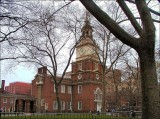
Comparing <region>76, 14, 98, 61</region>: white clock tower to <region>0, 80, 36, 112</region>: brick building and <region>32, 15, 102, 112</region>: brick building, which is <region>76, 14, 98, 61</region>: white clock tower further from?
<region>0, 80, 36, 112</region>: brick building

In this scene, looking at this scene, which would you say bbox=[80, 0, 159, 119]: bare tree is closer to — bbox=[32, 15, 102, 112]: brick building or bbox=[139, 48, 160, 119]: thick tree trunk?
bbox=[139, 48, 160, 119]: thick tree trunk

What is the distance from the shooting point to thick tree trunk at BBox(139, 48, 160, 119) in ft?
24.1

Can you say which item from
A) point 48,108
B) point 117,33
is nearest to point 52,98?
point 48,108

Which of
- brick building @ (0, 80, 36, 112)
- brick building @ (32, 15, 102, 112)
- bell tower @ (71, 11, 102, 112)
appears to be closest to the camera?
bell tower @ (71, 11, 102, 112)

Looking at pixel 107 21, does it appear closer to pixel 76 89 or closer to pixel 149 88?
pixel 149 88

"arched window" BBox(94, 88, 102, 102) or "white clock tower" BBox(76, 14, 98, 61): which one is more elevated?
"white clock tower" BBox(76, 14, 98, 61)

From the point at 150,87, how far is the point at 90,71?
58.7 meters

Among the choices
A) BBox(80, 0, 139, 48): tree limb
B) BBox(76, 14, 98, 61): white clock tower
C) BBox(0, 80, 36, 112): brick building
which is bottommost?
BBox(0, 80, 36, 112): brick building

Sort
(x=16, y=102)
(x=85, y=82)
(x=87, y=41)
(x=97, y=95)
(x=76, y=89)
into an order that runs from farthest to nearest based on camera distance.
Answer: (x=76, y=89)
(x=16, y=102)
(x=85, y=82)
(x=97, y=95)
(x=87, y=41)

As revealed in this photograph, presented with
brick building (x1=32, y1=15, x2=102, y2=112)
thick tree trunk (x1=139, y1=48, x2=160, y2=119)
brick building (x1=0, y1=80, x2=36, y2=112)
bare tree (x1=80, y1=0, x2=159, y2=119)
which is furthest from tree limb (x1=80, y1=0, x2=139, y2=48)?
brick building (x1=0, y1=80, x2=36, y2=112)

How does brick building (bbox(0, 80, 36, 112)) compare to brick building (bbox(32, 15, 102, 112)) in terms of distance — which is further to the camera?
→ brick building (bbox(0, 80, 36, 112))

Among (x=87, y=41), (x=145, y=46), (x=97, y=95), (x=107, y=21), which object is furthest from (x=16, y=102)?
(x=145, y=46)

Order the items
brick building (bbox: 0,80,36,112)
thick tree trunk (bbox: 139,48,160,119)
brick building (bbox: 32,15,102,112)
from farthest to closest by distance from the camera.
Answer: brick building (bbox: 0,80,36,112) → brick building (bbox: 32,15,102,112) → thick tree trunk (bbox: 139,48,160,119)

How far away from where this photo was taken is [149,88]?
7426 millimetres
